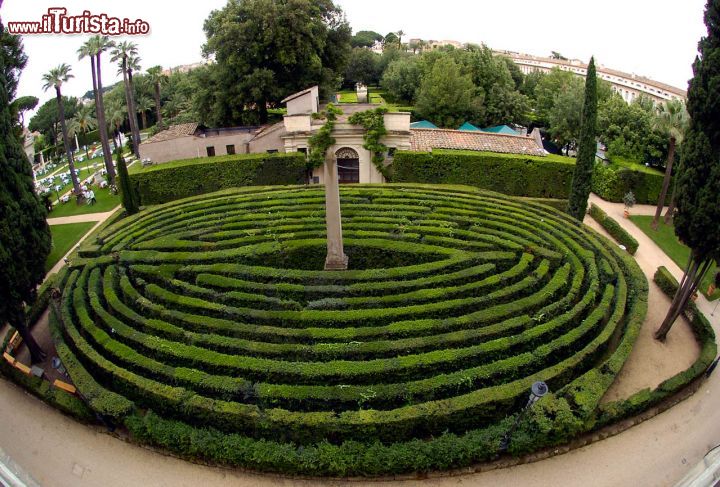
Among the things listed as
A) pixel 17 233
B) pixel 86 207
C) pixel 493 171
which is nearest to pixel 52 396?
pixel 17 233

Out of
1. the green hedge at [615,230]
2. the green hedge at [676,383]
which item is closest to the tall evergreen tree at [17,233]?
the green hedge at [676,383]

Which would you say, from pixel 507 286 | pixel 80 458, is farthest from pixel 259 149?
pixel 80 458

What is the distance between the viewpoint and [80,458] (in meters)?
14.0

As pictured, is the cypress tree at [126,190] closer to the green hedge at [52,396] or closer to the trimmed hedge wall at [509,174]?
the green hedge at [52,396]

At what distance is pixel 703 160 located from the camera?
15570 millimetres

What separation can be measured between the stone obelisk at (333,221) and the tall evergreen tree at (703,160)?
42.8 ft

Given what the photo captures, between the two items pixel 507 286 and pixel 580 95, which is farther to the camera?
pixel 580 95

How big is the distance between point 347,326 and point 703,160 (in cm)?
1356

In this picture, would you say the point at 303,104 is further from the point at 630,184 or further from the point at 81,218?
the point at 630,184

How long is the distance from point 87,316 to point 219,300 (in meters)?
5.06

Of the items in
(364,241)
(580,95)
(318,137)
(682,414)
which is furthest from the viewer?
(580,95)

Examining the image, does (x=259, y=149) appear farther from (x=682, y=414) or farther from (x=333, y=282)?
(x=682, y=414)

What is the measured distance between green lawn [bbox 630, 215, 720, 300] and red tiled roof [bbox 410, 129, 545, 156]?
8104 millimetres

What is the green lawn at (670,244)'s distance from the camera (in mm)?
23422
